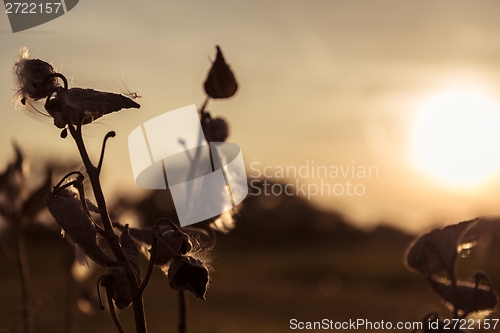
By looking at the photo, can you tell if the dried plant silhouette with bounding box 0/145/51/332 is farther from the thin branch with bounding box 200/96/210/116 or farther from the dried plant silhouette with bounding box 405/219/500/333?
the dried plant silhouette with bounding box 405/219/500/333

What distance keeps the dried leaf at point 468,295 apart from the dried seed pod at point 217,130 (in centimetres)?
99

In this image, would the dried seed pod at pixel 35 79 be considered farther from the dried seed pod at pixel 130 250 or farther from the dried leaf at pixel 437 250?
the dried leaf at pixel 437 250

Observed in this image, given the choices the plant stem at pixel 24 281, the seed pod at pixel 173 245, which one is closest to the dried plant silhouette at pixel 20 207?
the plant stem at pixel 24 281

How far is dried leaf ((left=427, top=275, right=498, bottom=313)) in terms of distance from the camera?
80.3 inches

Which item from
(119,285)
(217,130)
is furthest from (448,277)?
(119,285)

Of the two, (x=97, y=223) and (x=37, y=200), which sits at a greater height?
(x=97, y=223)

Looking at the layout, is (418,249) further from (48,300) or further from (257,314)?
(257,314)

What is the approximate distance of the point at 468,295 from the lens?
2.06 m

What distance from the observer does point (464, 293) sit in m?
2.08

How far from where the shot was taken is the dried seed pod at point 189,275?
4.92ft

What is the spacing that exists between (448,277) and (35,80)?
145cm

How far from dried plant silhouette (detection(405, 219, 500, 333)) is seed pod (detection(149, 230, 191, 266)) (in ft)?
2.90

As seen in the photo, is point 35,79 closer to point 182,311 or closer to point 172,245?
point 172,245

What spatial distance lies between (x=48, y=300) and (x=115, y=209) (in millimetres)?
702
